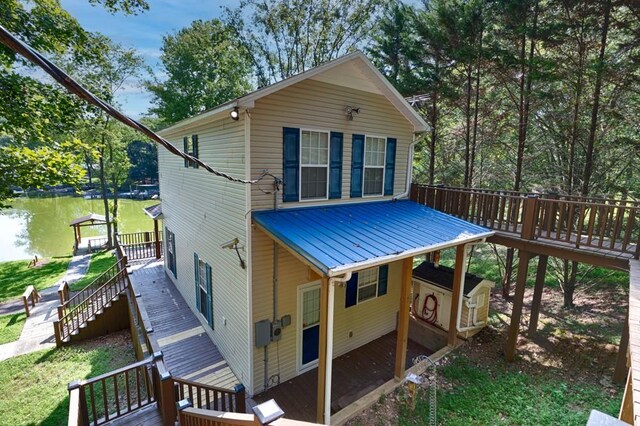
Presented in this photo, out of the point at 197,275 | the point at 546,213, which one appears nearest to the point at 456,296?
the point at 546,213

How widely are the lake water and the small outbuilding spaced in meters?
23.7

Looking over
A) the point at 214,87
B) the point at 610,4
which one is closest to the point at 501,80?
the point at 610,4

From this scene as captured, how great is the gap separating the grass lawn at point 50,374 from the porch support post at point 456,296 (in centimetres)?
957

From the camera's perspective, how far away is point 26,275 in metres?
17.8

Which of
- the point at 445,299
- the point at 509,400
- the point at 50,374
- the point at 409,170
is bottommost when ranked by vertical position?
the point at 50,374

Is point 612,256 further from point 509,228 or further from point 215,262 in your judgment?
point 215,262

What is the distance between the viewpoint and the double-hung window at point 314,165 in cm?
688

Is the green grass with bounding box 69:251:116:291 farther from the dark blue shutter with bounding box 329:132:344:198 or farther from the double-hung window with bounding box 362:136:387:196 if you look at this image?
the double-hung window with bounding box 362:136:387:196

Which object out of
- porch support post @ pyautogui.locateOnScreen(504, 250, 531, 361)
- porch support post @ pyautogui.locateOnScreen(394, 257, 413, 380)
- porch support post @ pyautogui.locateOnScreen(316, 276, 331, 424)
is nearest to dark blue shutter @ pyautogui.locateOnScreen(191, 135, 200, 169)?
porch support post @ pyautogui.locateOnScreen(316, 276, 331, 424)

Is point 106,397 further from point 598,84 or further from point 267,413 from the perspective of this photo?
point 598,84

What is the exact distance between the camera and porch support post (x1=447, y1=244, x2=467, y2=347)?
25.8 feet

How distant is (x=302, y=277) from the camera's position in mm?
7012

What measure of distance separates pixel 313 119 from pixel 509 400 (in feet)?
23.8

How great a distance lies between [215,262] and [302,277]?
2.46m
